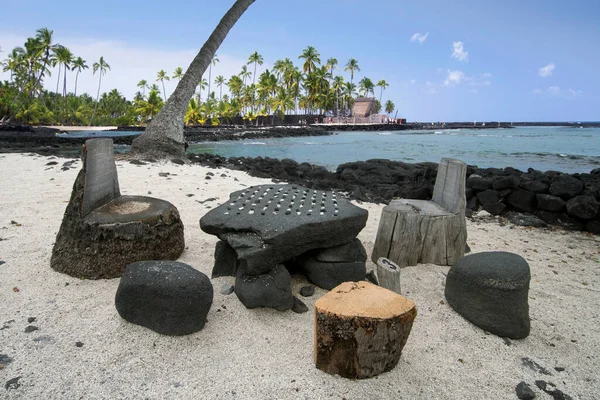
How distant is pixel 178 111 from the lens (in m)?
12.4

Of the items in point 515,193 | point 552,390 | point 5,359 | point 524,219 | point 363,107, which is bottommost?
point 552,390

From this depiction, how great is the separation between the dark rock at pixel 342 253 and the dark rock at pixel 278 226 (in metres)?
0.09

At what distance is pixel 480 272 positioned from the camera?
10.6ft

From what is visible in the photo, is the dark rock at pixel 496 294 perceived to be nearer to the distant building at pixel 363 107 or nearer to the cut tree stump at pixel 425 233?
the cut tree stump at pixel 425 233

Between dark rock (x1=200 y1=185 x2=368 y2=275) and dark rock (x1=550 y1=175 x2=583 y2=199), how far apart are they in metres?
5.44

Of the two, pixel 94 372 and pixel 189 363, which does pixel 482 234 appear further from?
pixel 94 372

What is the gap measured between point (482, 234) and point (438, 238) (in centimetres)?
233

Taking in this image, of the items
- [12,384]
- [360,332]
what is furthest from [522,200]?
[12,384]

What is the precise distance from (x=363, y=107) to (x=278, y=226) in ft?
290

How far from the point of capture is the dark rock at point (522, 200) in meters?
7.28

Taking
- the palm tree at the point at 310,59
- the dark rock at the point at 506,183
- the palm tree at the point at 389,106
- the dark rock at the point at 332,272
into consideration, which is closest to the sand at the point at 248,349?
the dark rock at the point at 332,272

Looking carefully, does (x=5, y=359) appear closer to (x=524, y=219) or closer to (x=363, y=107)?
(x=524, y=219)

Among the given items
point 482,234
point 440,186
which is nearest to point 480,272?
point 440,186

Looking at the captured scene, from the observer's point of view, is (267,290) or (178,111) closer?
(267,290)
